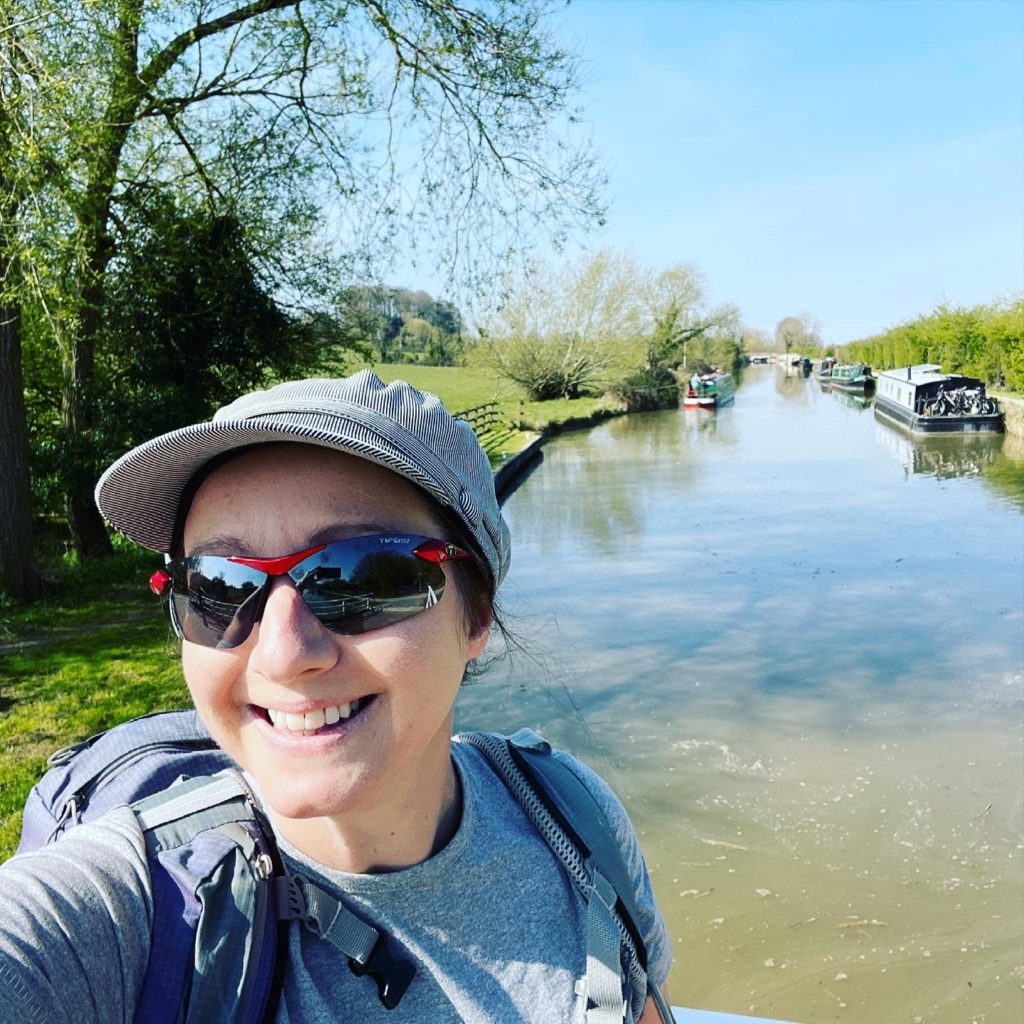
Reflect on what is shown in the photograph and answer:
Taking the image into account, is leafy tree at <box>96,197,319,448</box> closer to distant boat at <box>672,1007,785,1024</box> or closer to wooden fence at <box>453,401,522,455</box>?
distant boat at <box>672,1007,785,1024</box>

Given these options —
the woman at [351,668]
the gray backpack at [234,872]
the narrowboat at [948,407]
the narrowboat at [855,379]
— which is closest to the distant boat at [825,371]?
the narrowboat at [855,379]

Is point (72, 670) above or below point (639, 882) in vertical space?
below

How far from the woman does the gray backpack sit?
0.03 meters

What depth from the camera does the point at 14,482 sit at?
7965 mm

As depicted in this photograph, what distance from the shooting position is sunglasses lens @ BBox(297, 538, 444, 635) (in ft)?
3.45

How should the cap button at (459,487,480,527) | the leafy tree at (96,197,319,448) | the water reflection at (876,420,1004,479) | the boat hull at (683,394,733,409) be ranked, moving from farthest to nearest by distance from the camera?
the boat hull at (683,394,733,409), the water reflection at (876,420,1004,479), the leafy tree at (96,197,319,448), the cap button at (459,487,480,527)

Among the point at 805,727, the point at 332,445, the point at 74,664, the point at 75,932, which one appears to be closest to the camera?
the point at 75,932

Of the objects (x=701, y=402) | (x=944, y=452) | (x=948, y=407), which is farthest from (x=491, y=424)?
(x=701, y=402)

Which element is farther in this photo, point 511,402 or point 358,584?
point 511,402

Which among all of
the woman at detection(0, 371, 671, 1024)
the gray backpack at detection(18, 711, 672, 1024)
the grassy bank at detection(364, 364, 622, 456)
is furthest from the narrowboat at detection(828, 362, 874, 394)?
the woman at detection(0, 371, 671, 1024)

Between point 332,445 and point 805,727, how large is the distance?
6389mm

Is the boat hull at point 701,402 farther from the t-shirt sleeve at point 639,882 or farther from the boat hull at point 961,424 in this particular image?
the t-shirt sleeve at point 639,882

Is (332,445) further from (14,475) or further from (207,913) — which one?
(14,475)

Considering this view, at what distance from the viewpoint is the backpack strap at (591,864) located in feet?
3.69
